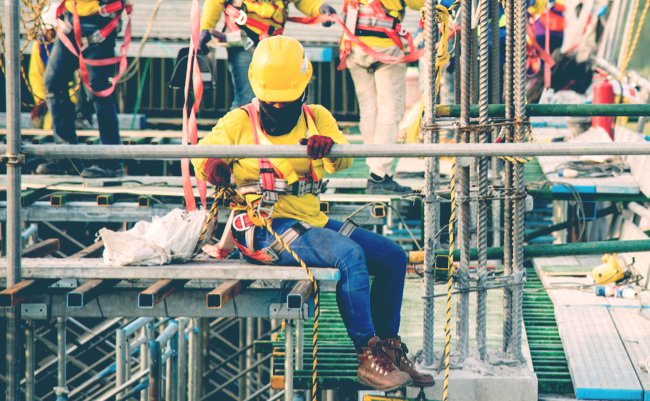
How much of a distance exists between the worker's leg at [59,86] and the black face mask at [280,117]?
4.47 metres

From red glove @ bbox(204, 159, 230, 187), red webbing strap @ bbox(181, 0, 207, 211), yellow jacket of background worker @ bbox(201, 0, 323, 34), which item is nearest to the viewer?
red glove @ bbox(204, 159, 230, 187)

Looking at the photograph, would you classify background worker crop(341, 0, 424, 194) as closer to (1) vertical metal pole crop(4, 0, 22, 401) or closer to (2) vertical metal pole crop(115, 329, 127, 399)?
(2) vertical metal pole crop(115, 329, 127, 399)

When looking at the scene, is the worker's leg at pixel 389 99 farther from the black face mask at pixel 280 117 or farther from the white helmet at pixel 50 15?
the black face mask at pixel 280 117

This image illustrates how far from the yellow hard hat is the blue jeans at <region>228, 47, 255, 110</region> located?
12.4 ft

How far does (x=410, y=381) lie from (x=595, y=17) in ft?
36.8

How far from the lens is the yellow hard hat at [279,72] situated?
7.76 m

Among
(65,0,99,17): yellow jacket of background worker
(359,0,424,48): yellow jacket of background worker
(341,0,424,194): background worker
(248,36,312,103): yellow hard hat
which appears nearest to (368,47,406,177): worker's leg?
(341,0,424,194): background worker

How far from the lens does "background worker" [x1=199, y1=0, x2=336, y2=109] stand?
11453 mm

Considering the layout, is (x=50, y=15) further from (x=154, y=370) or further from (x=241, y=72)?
(x=154, y=370)

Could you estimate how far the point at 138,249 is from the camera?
7.84m

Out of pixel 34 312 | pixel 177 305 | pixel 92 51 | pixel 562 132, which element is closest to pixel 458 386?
pixel 177 305

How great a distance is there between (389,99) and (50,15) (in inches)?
129

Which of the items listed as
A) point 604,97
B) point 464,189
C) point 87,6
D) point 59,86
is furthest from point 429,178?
point 604,97

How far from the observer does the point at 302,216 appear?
26.5 ft
